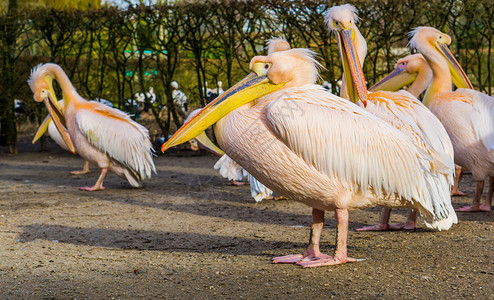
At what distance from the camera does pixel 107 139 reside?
244 inches

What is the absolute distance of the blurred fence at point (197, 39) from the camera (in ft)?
26.0

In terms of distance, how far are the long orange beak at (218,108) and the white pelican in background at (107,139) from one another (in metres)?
3.14

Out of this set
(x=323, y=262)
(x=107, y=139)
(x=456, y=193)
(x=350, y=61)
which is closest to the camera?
(x=323, y=262)

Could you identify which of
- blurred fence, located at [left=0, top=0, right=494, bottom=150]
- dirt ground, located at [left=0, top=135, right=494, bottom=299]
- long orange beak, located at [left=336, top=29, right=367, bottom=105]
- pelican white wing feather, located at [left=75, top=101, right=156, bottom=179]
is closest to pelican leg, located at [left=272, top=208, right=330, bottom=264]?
dirt ground, located at [left=0, top=135, right=494, bottom=299]

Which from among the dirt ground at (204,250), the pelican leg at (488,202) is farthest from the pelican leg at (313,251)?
the pelican leg at (488,202)

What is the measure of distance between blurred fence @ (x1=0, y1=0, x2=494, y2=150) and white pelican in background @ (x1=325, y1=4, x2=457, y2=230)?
3659mm

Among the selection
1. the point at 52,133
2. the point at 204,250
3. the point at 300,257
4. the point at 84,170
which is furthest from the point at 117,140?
the point at 300,257

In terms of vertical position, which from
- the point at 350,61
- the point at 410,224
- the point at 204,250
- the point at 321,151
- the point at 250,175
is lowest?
the point at 204,250

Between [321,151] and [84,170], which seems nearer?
[321,151]

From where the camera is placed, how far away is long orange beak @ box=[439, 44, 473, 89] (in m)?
5.39

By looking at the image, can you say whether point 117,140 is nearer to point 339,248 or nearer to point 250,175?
point 250,175

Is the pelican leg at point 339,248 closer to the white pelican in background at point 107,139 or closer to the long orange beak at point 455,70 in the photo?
the long orange beak at point 455,70

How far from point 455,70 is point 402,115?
220 centimetres

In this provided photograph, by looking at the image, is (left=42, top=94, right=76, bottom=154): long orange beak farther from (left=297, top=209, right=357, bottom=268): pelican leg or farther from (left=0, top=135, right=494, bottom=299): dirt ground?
(left=297, top=209, right=357, bottom=268): pelican leg
